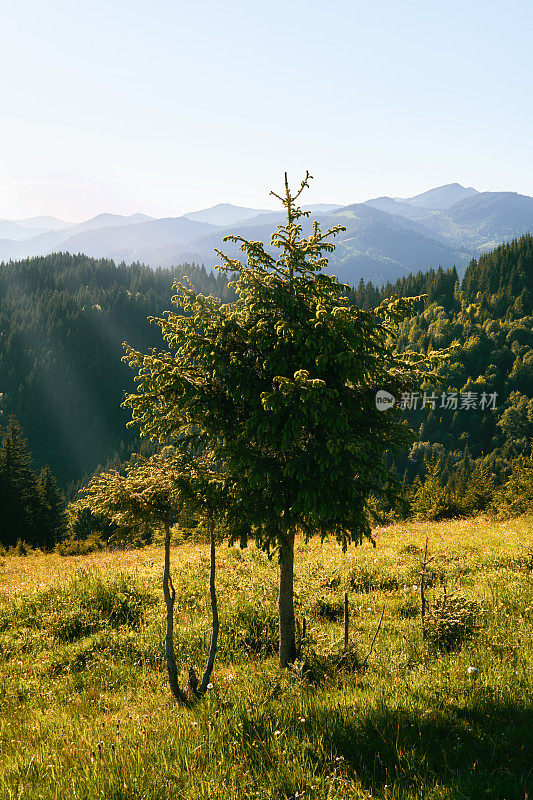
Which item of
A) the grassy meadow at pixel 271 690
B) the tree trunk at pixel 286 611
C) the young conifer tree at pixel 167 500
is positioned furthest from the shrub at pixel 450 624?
the young conifer tree at pixel 167 500

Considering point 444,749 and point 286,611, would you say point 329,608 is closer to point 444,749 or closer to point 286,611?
point 286,611

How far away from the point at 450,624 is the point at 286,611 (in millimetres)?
3061

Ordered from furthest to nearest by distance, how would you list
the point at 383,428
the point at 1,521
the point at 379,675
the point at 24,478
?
1. the point at 24,478
2. the point at 1,521
3. the point at 383,428
4. the point at 379,675

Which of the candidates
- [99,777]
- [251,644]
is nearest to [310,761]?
[99,777]

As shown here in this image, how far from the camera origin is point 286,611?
27.0 ft

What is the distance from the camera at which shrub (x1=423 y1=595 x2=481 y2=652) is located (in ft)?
26.5

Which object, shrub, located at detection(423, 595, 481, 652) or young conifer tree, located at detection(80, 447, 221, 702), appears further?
shrub, located at detection(423, 595, 481, 652)

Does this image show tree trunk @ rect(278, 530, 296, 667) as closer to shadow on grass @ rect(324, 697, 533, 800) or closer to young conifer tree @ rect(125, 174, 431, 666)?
young conifer tree @ rect(125, 174, 431, 666)

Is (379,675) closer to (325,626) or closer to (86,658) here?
(325,626)

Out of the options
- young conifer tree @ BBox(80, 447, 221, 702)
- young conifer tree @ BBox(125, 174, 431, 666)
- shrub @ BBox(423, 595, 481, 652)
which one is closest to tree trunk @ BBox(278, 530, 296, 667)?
young conifer tree @ BBox(125, 174, 431, 666)

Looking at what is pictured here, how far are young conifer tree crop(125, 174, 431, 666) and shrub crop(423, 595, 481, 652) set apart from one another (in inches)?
99.2

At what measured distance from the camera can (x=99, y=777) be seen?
15.3ft

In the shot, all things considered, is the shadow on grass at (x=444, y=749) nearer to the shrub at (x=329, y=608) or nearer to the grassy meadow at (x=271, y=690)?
the grassy meadow at (x=271, y=690)

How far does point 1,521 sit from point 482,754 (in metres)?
44.7
